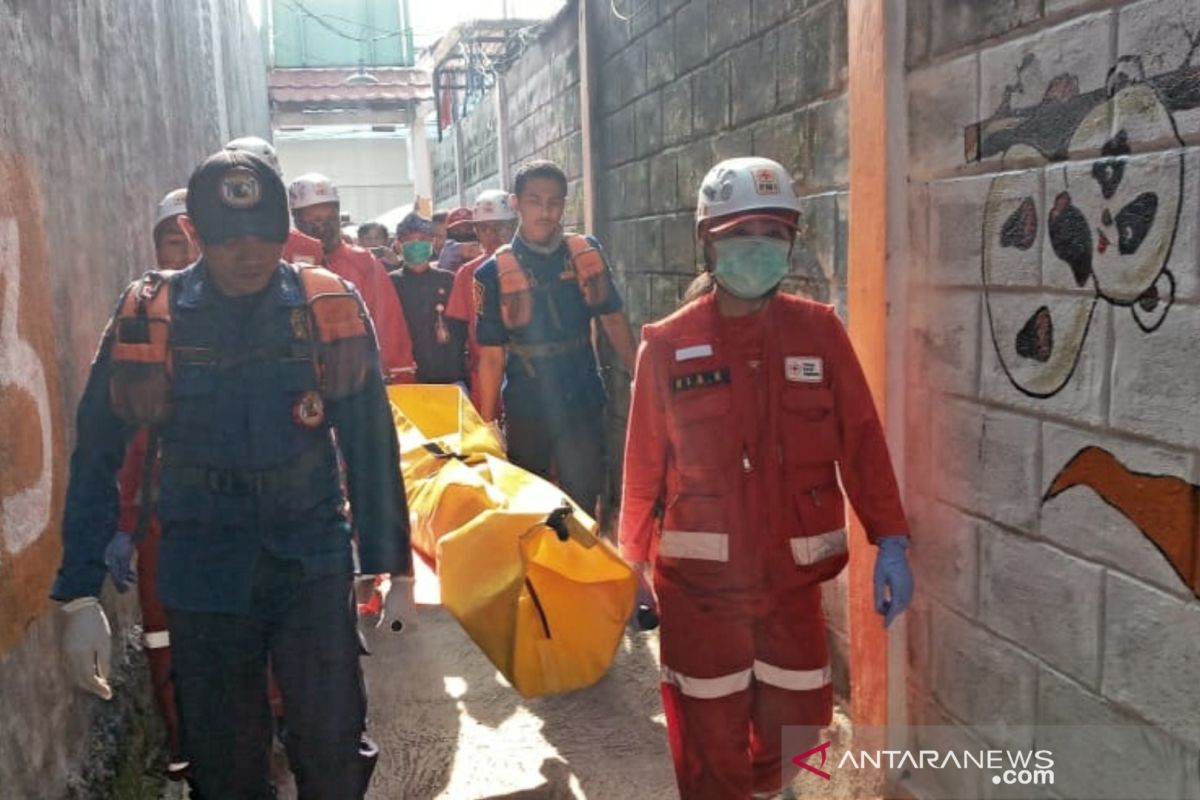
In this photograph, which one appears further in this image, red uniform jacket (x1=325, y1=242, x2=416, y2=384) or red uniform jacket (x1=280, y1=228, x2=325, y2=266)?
red uniform jacket (x1=325, y1=242, x2=416, y2=384)

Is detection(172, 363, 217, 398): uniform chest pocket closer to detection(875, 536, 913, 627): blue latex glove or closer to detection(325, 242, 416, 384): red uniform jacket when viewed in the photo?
detection(875, 536, 913, 627): blue latex glove

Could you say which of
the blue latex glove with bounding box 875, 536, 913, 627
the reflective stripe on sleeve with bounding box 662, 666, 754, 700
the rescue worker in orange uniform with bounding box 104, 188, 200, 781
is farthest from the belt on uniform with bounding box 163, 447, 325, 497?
the blue latex glove with bounding box 875, 536, 913, 627

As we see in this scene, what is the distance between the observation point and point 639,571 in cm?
307

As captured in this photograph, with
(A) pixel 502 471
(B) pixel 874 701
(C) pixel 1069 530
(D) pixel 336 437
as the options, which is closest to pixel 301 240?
(A) pixel 502 471

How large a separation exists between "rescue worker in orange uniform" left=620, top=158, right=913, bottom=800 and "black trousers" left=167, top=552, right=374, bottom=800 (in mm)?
905

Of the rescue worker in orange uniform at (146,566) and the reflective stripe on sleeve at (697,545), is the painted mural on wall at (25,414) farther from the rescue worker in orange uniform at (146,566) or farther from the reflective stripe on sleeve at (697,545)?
the reflective stripe on sleeve at (697,545)

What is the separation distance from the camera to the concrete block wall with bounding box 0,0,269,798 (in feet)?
9.05

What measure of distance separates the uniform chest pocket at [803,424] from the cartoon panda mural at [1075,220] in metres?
0.48

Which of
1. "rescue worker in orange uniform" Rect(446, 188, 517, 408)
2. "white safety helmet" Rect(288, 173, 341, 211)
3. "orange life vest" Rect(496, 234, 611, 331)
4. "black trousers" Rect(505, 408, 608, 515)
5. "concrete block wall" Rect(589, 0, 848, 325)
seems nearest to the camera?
"concrete block wall" Rect(589, 0, 848, 325)

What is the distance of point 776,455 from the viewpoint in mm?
2725

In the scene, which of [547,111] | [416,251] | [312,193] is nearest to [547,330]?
[312,193]

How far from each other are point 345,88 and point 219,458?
751 inches

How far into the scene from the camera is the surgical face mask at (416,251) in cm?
669

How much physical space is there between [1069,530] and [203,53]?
25.0 feet
